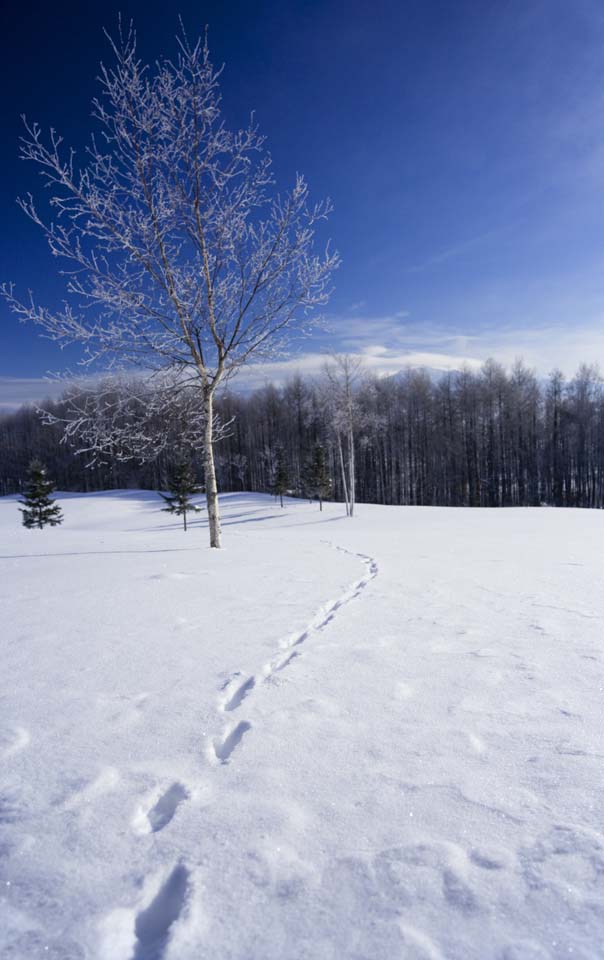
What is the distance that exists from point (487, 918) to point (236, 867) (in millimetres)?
737

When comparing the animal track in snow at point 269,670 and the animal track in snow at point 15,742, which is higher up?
the animal track in snow at point 15,742

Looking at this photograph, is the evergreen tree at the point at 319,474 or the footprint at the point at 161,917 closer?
the footprint at the point at 161,917

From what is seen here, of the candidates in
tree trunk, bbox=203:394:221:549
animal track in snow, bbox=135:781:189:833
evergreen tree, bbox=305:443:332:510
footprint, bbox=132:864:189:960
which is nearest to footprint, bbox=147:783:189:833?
animal track in snow, bbox=135:781:189:833

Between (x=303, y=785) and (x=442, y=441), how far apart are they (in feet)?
145

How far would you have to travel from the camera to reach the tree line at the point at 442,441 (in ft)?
130

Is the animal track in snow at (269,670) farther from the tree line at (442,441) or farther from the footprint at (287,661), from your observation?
the tree line at (442,441)

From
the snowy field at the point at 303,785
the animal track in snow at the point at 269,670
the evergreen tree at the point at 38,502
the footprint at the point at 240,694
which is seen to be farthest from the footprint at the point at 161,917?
the evergreen tree at the point at 38,502

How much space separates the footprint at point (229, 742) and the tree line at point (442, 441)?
33.6m

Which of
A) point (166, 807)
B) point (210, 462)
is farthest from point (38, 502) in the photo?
point (166, 807)

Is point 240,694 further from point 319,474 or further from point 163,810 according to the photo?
point 319,474

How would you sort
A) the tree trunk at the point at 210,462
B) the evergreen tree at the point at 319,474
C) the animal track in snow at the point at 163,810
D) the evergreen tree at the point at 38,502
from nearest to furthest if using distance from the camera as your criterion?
the animal track in snow at the point at 163,810 < the tree trunk at the point at 210,462 < the evergreen tree at the point at 38,502 < the evergreen tree at the point at 319,474

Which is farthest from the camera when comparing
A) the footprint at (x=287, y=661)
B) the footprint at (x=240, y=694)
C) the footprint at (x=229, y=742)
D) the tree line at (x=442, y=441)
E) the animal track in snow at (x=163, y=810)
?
the tree line at (x=442, y=441)

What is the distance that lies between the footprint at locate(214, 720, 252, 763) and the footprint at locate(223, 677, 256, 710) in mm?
206

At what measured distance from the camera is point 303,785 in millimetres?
1772
